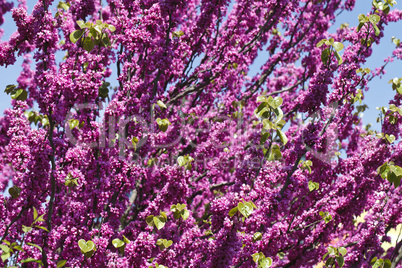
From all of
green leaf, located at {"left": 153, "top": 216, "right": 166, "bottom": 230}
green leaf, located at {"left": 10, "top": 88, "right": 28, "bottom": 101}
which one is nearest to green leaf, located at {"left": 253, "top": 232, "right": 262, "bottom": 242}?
green leaf, located at {"left": 153, "top": 216, "right": 166, "bottom": 230}

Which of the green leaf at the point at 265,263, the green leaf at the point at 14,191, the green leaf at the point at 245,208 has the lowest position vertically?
the green leaf at the point at 265,263

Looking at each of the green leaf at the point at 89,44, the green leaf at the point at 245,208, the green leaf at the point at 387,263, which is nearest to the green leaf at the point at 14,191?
the green leaf at the point at 89,44

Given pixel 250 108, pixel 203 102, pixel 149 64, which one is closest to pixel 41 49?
pixel 149 64

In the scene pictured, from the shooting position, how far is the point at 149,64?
507 centimetres

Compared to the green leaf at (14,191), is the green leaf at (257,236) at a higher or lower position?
lower

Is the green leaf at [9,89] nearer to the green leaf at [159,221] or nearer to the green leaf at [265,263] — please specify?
the green leaf at [159,221]

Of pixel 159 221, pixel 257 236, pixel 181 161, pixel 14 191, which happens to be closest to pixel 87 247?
pixel 159 221

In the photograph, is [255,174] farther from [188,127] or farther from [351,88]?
[188,127]

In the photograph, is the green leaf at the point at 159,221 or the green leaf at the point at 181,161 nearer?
the green leaf at the point at 159,221

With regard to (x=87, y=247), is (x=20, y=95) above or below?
above

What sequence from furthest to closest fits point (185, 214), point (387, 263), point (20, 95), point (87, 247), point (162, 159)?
point (162, 159) → point (387, 263) → point (185, 214) → point (20, 95) → point (87, 247)

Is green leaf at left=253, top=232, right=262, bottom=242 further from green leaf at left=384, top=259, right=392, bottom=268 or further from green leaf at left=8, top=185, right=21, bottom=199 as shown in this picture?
green leaf at left=8, top=185, right=21, bottom=199

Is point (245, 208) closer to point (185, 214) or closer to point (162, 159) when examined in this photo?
point (185, 214)

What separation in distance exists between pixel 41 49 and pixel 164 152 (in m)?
3.04
